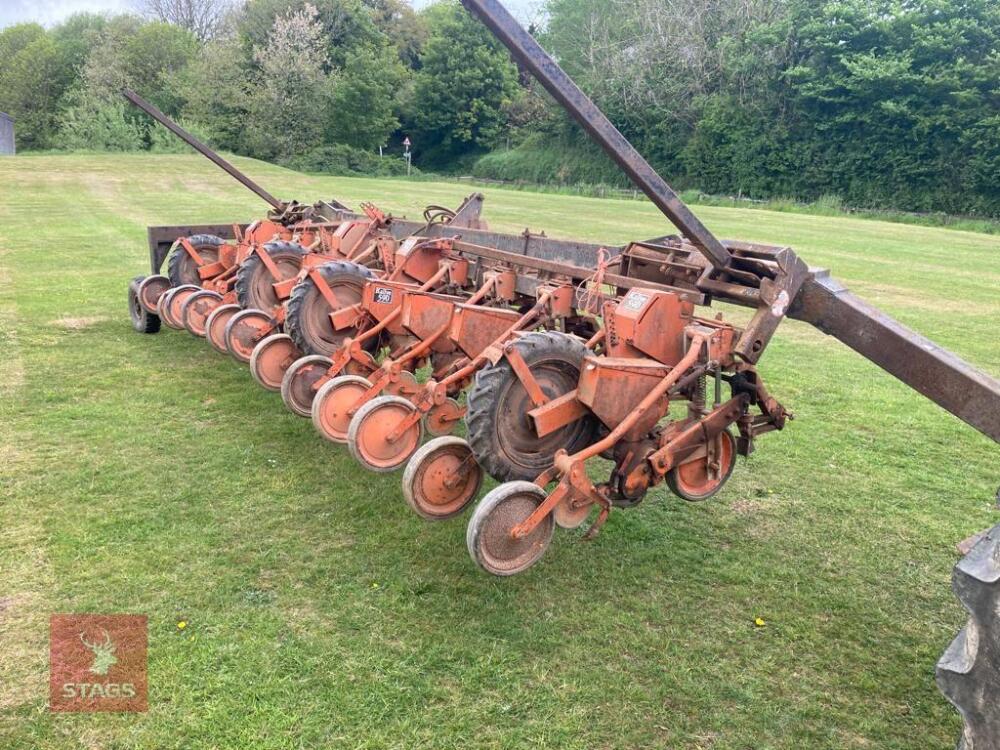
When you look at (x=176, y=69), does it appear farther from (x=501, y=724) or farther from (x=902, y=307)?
(x=501, y=724)

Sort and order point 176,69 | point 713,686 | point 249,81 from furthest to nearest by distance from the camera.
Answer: point 176,69 < point 249,81 < point 713,686

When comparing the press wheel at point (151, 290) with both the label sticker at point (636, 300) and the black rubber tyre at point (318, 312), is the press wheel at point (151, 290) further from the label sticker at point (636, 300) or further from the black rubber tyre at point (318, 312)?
the label sticker at point (636, 300)

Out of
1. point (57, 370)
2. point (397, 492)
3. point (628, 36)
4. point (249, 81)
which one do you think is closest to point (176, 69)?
point (249, 81)

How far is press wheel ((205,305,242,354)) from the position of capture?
7062 millimetres

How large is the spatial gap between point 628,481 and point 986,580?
1889mm

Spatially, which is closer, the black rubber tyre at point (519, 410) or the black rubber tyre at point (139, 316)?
the black rubber tyre at point (519, 410)

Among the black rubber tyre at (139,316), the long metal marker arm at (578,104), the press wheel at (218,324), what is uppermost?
the long metal marker arm at (578,104)

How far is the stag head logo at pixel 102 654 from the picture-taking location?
3.17 m

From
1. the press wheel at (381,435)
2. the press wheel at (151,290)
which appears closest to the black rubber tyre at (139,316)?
→ the press wheel at (151,290)

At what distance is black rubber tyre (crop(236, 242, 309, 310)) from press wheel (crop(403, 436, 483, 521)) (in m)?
3.90

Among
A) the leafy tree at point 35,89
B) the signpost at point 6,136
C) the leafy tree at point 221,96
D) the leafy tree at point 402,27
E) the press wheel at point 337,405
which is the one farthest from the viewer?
the leafy tree at point 402,27

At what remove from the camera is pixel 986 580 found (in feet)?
6.98

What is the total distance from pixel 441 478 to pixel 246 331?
3.49 metres

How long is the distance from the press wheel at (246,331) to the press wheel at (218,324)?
319mm
